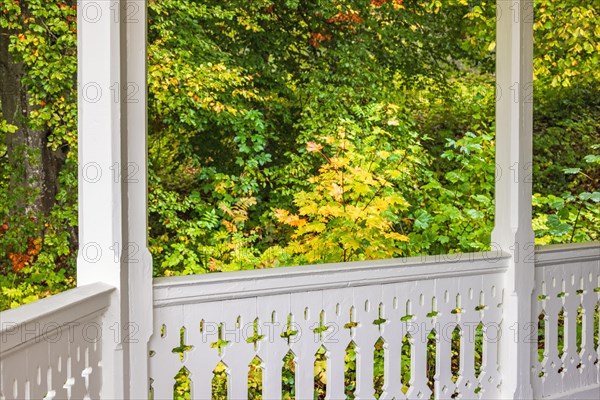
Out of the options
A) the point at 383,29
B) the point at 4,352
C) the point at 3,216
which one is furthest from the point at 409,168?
the point at 4,352

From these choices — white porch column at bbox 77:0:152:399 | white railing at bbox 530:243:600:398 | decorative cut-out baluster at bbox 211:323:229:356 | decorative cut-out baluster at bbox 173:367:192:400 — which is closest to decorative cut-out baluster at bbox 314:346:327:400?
decorative cut-out baluster at bbox 173:367:192:400

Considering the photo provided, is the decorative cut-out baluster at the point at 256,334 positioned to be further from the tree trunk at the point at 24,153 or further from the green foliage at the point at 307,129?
the tree trunk at the point at 24,153

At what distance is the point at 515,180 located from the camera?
12.2ft

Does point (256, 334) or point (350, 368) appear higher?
point (256, 334)

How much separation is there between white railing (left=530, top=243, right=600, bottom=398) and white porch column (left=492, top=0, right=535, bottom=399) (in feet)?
0.43

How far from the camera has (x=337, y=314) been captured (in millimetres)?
3166

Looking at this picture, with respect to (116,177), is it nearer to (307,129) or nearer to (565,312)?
(565,312)

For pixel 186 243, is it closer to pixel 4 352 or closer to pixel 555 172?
pixel 555 172

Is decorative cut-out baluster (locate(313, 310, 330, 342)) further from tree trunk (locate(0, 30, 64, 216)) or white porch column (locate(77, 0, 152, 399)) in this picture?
tree trunk (locate(0, 30, 64, 216))

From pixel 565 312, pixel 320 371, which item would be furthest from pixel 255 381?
pixel 565 312

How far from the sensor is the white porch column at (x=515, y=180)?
3707mm

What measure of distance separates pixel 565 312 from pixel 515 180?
0.90 m

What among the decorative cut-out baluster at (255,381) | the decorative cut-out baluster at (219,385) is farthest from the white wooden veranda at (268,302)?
the decorative cut-out baluster at (219,385)

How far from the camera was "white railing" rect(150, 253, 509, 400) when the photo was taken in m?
2.79
